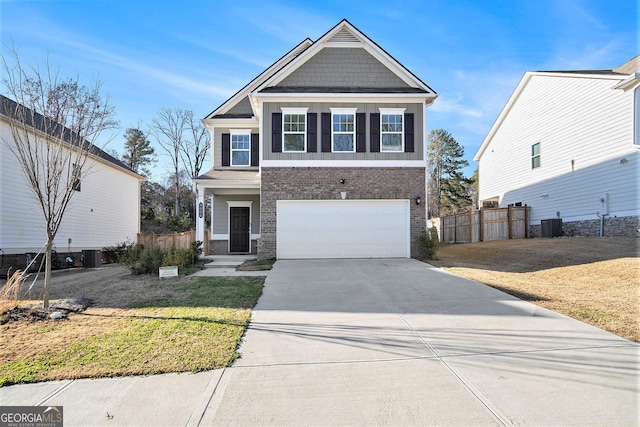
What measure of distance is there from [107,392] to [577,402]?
13.9ft

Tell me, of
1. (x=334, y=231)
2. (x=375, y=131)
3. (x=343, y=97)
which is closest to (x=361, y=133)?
(x=375, y=131)

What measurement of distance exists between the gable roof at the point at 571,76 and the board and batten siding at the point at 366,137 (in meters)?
7.69

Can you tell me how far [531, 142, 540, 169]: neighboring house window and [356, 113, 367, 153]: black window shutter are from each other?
11.2 meters

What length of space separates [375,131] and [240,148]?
21.5 feet

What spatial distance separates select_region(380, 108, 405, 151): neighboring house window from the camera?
45.7 ft

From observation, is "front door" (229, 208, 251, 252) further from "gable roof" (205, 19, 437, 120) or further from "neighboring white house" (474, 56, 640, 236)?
"neighboring white house" (474, 56, 640, 236)

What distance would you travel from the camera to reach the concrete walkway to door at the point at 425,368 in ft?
10.1

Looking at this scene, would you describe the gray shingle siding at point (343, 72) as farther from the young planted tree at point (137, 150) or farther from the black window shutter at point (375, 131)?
the young planted tree at point (137, 150)

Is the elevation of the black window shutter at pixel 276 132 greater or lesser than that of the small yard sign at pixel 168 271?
greater

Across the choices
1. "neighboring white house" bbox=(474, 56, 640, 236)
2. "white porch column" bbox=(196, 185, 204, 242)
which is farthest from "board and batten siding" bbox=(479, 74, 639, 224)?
"white porch column" bbox=(196, 185, 204, 242)

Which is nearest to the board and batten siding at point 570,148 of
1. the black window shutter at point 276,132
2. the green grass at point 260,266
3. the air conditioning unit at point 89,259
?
the black window shutter at point 276,132

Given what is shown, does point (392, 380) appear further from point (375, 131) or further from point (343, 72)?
point (343, 72)

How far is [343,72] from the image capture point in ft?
47.2

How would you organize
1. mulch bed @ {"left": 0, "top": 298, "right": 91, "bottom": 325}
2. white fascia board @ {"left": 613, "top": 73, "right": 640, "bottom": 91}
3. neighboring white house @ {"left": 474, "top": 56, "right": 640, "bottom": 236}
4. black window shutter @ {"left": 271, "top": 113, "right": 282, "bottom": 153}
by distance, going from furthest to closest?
neighboring white house @ {"left": 474, "top": 56, "right": 640, "bottom": 236} < black window shutter @ {"left": 271, "top": 113, "right": 282, "bottom": 153} < white fascia board @ {"left": 613, "top": 73, "right": 640, "bottom": 91} < mulch bed @ {"left": 0, "top": 298, "right": 91, "bottom": 325}
